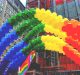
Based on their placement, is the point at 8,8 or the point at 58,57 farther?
the point at 8,8

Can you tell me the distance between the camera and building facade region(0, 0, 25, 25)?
56.4 meters

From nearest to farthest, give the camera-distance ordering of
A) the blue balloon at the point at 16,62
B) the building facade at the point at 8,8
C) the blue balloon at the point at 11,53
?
the blue balloon at the point at 11,53
the blue balloon at the point at 16,62
the building facade at the point at 8,8

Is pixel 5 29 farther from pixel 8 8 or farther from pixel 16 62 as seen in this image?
pixel 8 8

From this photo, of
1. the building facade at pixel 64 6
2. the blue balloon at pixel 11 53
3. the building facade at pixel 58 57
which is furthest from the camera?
the building facade at pixel 64 6

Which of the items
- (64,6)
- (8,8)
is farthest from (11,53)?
(8,8)

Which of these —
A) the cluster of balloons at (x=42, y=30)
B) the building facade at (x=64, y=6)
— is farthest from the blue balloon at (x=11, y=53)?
the building facade at (x=64, y=6)

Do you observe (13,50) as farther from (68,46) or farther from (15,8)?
(15,8)

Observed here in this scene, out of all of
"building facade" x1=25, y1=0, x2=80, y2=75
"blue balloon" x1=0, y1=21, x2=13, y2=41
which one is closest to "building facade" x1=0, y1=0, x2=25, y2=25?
"building facade" x1=25, y1=0, x2=80, y2=75

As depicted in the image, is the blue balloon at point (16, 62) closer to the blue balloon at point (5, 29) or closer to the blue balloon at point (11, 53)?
the blue balloon at point (11, 53)

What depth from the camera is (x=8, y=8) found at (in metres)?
62.3

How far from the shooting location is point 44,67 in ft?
127

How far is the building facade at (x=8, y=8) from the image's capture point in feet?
185

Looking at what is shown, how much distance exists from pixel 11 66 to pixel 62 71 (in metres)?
20.1

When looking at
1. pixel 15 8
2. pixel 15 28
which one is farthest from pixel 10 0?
pixel 15 28
